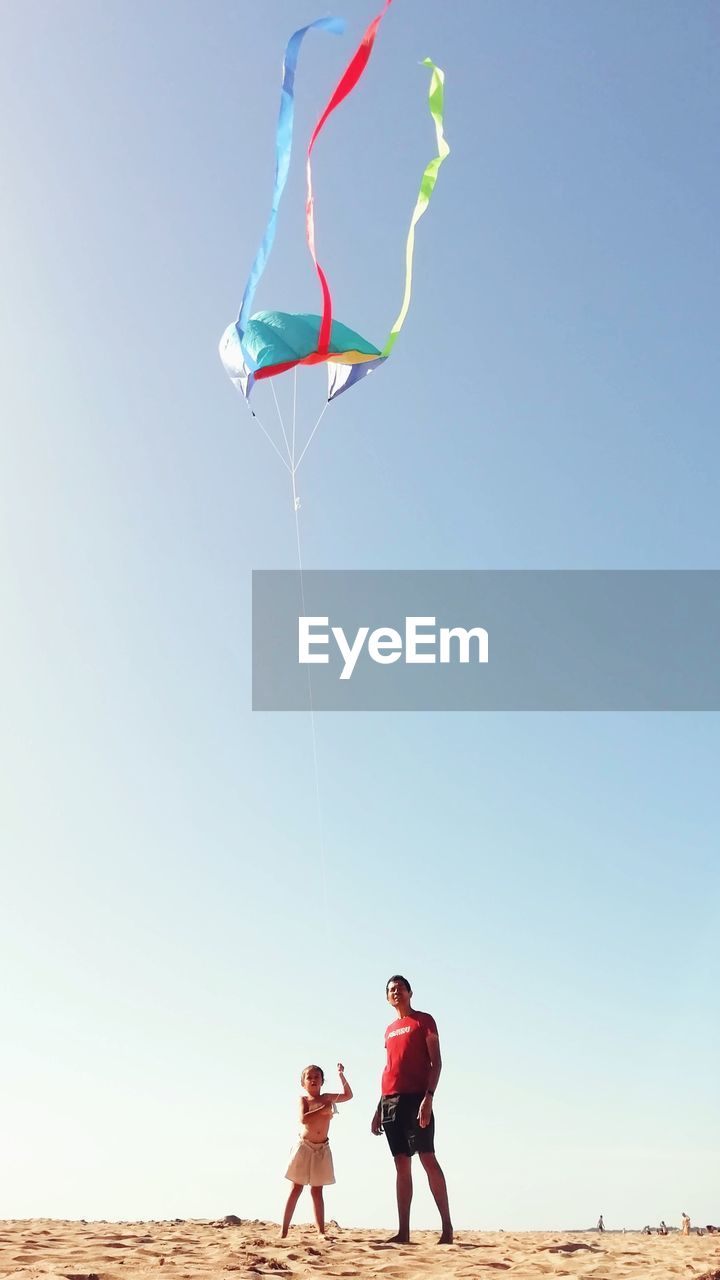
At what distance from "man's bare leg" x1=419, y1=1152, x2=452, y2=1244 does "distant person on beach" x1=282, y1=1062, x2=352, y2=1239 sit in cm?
68

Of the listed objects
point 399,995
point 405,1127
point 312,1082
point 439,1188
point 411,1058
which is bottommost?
point 439,1188

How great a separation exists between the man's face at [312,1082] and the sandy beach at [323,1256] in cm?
80

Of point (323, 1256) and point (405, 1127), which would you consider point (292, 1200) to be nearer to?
point (405, 1127)

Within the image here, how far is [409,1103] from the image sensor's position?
5.93 m

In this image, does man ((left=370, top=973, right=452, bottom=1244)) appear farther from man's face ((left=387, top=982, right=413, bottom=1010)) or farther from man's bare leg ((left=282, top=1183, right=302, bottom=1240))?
man's bare leg ((left=282, top=1183, right=302, bottom=1240))

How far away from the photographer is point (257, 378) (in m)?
9.55

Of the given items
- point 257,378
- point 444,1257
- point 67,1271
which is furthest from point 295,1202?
point 257,378

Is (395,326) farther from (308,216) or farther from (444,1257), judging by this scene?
(444,1257)

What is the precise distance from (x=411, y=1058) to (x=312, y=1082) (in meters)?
0.73

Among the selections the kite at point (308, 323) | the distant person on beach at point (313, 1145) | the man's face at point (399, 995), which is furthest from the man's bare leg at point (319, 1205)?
the kite at point (308, 323)

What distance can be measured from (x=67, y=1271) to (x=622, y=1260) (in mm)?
2694

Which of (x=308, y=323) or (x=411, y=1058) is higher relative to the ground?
(x=308, y=323)

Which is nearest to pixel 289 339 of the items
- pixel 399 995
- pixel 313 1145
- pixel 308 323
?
pixel 308 323

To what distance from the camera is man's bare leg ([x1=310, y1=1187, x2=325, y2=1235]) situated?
634 cm
